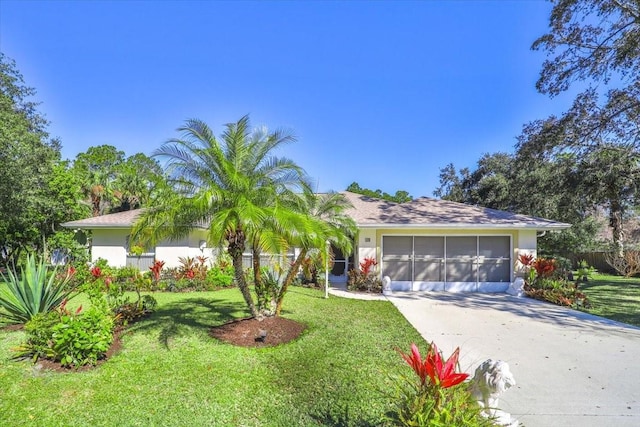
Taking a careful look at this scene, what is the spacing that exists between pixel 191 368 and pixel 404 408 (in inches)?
141

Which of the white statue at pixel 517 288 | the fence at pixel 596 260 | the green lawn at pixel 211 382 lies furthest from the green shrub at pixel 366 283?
the fence at pixel 596 260

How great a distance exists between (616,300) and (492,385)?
13.0 m

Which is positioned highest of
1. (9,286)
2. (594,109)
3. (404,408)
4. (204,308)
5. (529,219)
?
(594,109)

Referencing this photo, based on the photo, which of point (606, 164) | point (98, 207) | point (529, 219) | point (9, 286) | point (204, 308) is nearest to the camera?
point (9, 286)

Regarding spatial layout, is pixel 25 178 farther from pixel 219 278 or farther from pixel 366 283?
pixel 366 283

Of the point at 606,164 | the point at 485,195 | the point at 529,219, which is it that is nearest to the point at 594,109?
the point at 606,164

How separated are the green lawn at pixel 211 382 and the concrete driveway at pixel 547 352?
136 cm

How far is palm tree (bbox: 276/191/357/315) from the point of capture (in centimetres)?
715

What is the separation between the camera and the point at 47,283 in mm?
7523

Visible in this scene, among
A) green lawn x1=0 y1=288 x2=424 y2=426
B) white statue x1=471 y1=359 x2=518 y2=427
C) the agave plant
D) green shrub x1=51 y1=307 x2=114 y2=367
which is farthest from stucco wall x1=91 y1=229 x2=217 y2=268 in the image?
white statue x1=471 y1=359 x2=518 y2=427

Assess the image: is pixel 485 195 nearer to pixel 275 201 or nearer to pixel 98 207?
pixel 275 201

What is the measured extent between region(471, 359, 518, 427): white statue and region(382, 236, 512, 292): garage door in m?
10.7

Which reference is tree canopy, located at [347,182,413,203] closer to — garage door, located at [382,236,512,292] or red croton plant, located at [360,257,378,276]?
garage door, located at [382,236,512,292]

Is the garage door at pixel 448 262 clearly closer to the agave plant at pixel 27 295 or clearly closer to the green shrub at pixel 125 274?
the green shrub at pixel 125 274
